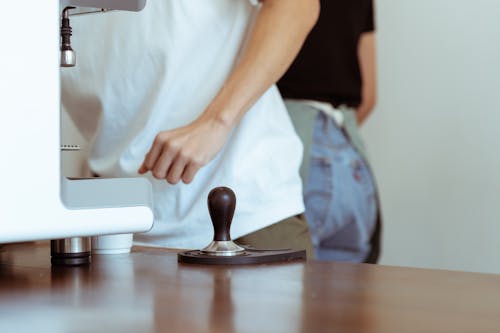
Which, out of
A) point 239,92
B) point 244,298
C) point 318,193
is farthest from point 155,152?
point 318,193

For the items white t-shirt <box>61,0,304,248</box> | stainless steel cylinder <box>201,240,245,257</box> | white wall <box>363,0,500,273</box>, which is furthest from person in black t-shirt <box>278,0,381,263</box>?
stainless steel cylinder <box>201,240,245,257</box>

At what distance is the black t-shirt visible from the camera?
6.60 ft

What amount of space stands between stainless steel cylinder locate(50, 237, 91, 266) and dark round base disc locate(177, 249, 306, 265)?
3.7 inches

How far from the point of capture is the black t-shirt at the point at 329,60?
A: 2012 mm

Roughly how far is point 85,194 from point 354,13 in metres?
1.38

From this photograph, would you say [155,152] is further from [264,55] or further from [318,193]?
[318,193]

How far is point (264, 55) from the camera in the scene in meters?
1.20

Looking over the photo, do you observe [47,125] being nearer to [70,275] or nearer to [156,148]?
[70,275]

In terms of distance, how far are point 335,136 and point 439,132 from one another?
72cm

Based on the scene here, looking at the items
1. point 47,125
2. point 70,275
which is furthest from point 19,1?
point 70,275

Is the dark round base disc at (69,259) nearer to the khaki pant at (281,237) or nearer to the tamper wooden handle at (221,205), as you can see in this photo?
the tamper wooden handle at (221,205)

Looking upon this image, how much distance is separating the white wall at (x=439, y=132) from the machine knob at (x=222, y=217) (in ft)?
5.54

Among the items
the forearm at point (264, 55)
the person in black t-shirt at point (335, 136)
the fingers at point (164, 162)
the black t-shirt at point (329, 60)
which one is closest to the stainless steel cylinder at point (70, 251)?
the fingers at point (164, 162)

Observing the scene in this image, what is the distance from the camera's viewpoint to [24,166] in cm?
73
